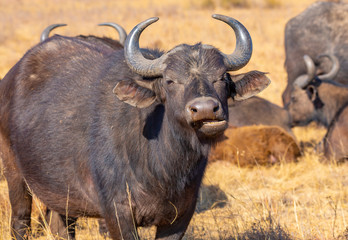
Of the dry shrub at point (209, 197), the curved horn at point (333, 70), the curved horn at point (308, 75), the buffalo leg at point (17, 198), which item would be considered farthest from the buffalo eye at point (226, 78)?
the curved horn at point (333, 70)

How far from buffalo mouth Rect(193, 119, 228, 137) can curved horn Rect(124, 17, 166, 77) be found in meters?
0.59

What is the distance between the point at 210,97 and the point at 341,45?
10608 mm

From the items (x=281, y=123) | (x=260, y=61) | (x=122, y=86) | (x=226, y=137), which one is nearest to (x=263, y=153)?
(x=226, y=137)

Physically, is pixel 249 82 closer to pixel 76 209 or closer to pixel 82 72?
pixel 82 72

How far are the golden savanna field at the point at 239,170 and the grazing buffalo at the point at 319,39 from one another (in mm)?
1605

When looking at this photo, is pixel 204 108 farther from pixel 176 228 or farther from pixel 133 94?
pixel 176 228

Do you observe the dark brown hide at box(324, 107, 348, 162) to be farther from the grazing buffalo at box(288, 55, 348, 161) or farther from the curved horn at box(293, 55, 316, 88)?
the curved horn at box(293, 55, 316, 88)

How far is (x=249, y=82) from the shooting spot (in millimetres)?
4301

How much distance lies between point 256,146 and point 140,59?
5.03 m

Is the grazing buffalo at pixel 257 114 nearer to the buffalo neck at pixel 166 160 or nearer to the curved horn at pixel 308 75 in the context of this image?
the curved horn at pixel 308 75

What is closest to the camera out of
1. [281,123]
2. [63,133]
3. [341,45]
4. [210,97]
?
[210,97]

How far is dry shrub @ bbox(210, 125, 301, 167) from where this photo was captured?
8.70 m

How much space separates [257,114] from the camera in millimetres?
10492

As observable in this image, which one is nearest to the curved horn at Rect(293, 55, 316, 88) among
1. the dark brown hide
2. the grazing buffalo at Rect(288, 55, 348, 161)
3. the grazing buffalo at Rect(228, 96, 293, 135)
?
the grazing buffalo at Rect(288, 55, 348, 161)
